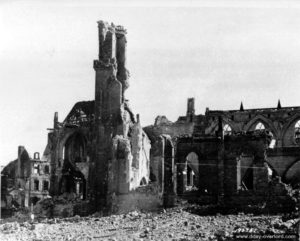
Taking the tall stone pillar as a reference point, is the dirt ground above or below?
below

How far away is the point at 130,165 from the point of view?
32031mm

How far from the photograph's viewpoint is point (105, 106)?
118 ft

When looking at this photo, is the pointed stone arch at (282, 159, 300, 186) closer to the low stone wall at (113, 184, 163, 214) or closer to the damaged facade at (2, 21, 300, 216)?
the damaged facade at (2, 21, 300, 216)

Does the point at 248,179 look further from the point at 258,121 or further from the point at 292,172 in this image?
the point at 258,121

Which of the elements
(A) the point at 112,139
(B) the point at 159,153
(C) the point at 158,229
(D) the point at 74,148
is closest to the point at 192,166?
(A) the point at 112,139

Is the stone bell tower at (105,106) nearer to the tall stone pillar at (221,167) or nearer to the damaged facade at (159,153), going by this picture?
the damaged facade at (159,153)

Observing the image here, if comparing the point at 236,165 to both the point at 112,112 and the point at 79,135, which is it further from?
the point at 79,135

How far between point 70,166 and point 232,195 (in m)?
17.8

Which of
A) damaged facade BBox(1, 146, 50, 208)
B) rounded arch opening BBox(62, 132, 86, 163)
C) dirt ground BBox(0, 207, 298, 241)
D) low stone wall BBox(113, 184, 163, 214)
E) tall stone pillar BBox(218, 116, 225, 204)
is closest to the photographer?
dirt ground BBox(0, 207, 298, 241)

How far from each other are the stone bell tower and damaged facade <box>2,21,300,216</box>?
0.07 meters

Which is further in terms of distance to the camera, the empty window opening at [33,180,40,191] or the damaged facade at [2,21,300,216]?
the empty window opening at [33,180,40,191]

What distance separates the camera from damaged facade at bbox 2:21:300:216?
1214 inches

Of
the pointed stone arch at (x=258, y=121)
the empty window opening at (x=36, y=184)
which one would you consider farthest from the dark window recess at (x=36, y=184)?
the pointed stone arch at (x=258, y=121)

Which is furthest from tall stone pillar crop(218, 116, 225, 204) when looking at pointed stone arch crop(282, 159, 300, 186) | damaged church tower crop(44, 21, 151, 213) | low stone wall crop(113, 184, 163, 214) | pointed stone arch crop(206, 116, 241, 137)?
pointed stone arch crop(206, 116, 241, 137)
